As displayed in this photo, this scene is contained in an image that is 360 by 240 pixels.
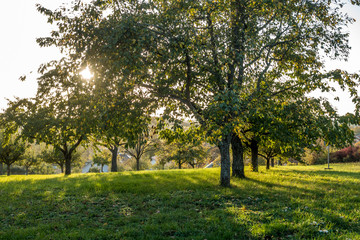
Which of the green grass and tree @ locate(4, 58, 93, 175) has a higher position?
tree @ locate(4, 58, 93, 175)

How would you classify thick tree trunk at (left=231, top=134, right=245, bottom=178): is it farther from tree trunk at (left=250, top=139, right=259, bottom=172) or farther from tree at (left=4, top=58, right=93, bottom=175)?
tree at (left=4, top=58, right=93, bottom=175)

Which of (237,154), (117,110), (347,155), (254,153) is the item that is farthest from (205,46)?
(347,155)

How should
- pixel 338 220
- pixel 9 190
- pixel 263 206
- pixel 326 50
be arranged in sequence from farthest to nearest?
pixel 326 50
pixel 9 190
pixel 263 206
pixel 338 220

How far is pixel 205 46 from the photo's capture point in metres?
11.5

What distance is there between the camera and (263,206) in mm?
9031

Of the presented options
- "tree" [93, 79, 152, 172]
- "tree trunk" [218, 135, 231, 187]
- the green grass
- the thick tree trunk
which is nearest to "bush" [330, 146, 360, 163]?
the thick tree trunk

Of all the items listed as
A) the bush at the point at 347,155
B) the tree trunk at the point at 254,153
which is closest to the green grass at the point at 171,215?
the tree trunk at the point at 254,153

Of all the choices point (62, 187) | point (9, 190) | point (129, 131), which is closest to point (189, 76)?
point (129, 131)

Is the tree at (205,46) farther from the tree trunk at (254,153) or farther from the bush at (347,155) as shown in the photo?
the bush at (347,155)

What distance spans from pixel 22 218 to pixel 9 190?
619 centimetres

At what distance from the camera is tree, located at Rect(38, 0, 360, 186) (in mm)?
10633

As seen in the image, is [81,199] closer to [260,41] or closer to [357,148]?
[260,41]

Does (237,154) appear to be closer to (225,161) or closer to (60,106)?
(225,161)

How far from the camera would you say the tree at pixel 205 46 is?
10633 millimetres
